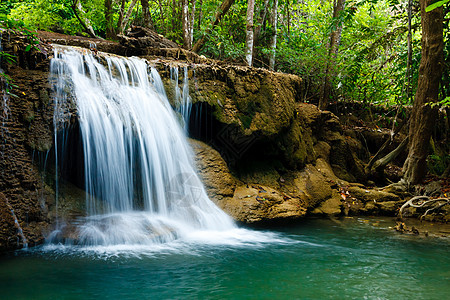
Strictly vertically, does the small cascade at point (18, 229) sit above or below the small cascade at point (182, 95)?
below

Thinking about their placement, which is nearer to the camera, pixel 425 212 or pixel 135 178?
pixel 135 178

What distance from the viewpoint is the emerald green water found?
3.63 metres

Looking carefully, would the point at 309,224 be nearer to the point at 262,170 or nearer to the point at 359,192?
the point at 262,170

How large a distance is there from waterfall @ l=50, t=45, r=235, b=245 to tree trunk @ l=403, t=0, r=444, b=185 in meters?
5.56

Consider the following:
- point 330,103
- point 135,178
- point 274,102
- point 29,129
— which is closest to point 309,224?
point 274,102

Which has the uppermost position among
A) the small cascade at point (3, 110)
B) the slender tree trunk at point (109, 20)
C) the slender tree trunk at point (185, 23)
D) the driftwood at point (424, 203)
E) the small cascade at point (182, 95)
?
the slender tree trunk at point (109, 20)

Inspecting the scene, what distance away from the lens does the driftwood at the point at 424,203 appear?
7650mm

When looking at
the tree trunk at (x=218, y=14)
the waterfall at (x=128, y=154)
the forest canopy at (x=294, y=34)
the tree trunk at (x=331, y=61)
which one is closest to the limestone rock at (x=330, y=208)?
the waterfall at (x=128, y=154)

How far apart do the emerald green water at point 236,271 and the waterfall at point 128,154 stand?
1.99 feet

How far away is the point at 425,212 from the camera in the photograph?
25.2 feet

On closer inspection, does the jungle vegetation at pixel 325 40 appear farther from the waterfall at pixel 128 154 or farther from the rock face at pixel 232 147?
the waterfall at pixel 128 154

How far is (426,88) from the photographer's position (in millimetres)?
8367

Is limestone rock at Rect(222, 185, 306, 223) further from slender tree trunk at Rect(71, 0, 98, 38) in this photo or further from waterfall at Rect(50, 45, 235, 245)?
slender tree trunk at Rect(71, 0, 98, 38)

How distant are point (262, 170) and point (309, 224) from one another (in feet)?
5.91
